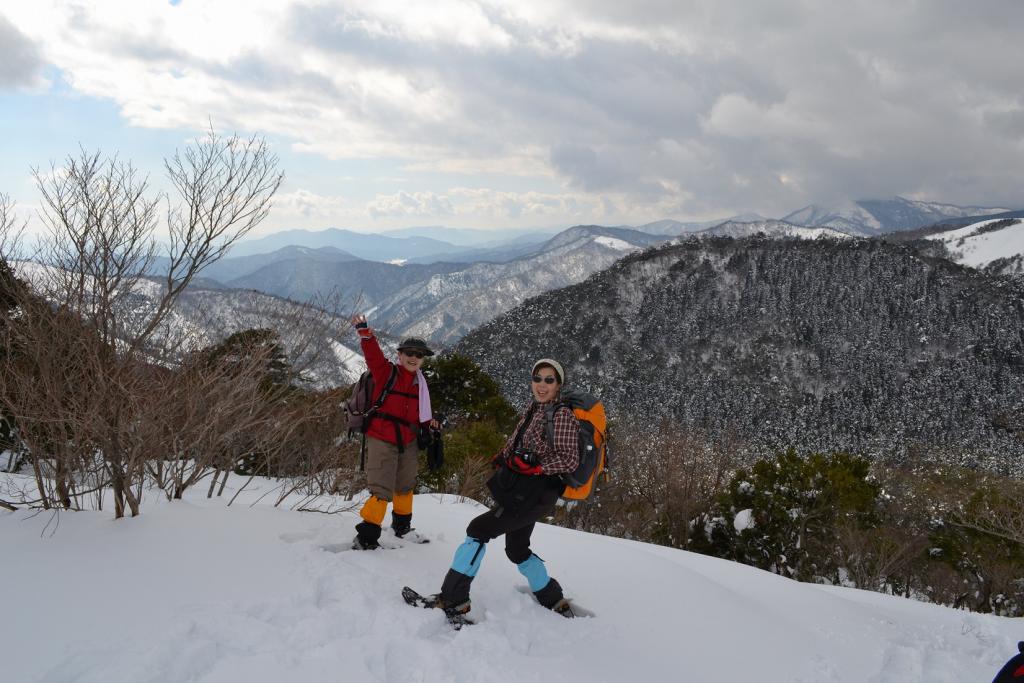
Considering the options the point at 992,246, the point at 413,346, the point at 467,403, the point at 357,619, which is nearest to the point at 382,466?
the point at 413,346

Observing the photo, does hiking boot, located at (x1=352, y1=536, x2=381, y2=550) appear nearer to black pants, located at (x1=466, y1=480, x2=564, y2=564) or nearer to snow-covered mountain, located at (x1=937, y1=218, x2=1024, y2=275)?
black pants, located at (x1=466, y1=480, x2=564, y2=564)

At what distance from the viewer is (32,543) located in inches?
153

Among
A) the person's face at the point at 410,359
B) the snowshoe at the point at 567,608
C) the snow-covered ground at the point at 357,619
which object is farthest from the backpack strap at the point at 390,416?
the snowshoe at the point at 567,608

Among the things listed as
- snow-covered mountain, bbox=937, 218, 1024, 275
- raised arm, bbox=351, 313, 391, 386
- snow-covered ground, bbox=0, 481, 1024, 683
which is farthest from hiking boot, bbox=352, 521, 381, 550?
snow-covered mountain, bbox=937, 218, 1024, 275

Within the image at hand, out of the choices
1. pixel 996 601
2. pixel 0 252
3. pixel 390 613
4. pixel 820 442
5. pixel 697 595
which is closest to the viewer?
pixel 390 613

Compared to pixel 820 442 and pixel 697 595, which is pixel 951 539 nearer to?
pixel 697 595

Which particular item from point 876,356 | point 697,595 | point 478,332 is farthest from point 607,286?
point 697,595

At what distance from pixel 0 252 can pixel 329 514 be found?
4845mm

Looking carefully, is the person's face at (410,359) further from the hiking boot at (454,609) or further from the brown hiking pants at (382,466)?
the hiking boot at (454,609)

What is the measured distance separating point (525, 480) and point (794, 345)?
3203 inches

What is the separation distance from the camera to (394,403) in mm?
4746

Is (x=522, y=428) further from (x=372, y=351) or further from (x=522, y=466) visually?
(x=372, y=351)

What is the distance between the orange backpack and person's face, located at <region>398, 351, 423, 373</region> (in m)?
1.32

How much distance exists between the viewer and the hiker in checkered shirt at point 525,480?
392cm
